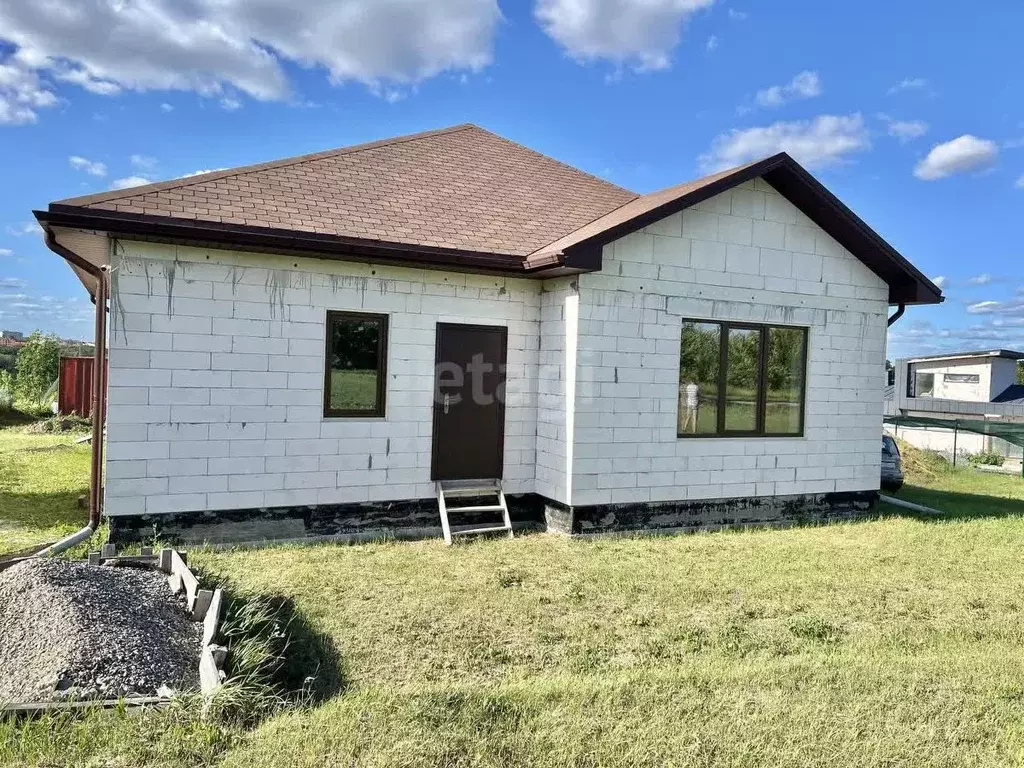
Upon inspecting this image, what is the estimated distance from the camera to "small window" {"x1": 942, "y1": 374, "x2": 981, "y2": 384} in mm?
30250

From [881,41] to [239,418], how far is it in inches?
477

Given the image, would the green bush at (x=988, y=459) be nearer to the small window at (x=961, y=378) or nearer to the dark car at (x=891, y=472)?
the dark car at (x=891, y=472)

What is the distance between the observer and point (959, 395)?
3109 centimetres

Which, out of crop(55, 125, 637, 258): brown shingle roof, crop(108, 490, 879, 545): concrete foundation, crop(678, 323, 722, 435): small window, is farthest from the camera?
crop(678, 323, 722, 435): small window

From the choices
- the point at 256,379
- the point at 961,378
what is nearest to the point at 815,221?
the point at 256,379

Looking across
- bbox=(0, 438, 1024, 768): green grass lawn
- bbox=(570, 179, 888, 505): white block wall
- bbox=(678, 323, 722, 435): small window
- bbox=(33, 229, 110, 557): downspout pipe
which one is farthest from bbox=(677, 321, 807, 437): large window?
bbox=(33, 229, 110, 557): downspout pipe

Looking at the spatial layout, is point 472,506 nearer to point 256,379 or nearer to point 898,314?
point 256,379

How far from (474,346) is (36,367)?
68.6 feet

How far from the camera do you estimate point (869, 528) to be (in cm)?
948

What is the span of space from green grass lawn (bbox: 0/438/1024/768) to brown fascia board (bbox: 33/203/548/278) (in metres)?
3.19

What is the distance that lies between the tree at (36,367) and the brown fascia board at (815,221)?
21.9 m

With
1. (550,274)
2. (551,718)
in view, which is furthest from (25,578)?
(550,274)

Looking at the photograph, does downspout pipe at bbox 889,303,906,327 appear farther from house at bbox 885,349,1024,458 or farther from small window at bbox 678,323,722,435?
house at bbox 885,349,1024,458

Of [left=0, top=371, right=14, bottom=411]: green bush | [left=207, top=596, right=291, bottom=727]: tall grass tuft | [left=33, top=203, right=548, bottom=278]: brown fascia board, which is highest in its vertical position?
[left=33, top=203, right=548, bottom=278]: brown fascia board
